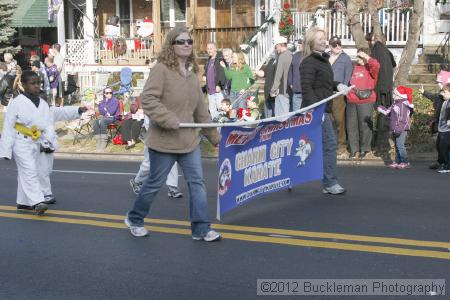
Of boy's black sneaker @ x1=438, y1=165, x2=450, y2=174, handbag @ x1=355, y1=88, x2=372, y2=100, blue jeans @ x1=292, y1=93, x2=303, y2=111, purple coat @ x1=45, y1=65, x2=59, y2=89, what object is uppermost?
purple coat @ x1=45, y1=65, x2=59, y2=89

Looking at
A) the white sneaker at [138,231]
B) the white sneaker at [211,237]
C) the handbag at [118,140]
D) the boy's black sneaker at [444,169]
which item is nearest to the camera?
the white sneaker at [211,237]

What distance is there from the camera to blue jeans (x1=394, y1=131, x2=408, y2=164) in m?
11.9

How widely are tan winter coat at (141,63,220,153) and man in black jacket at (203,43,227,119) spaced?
9010mm

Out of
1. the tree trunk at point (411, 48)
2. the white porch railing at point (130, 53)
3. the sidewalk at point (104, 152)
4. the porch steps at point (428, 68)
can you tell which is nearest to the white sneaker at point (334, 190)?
the sidewalk at point (104, 152)

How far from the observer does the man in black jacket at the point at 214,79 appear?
52.1 ft

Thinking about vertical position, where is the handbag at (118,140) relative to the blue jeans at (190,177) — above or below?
below

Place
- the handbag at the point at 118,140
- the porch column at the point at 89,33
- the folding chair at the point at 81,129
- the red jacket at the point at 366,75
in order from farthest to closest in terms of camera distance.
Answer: the porch column at the point at 89,33, the folding chair at the point at 81,129, the handbag at the point at 118,140, the red jacket at the point at 366,75

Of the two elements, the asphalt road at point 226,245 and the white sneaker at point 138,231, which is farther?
the white sneaker at point 138,231

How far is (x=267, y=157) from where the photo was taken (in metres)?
7.90

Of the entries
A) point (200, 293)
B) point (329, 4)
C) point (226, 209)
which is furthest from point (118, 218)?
point (329, 4)

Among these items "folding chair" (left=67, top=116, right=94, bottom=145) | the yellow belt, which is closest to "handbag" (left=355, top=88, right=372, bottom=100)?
the yellow belt

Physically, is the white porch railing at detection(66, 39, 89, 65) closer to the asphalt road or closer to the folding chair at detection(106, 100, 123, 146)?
the folding chair at detection(106, 100, 123, 146)

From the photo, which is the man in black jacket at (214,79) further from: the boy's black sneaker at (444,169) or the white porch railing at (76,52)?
the white porch railing at (76,52)

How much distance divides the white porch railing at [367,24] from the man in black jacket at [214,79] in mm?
6772
